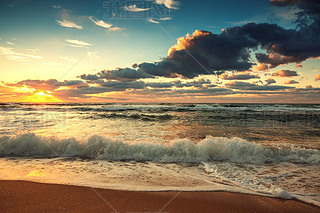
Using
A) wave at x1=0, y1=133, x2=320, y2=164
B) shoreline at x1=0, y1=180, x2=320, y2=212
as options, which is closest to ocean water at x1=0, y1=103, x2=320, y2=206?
wave at x1=0, y1=133, x2=320, y2=164

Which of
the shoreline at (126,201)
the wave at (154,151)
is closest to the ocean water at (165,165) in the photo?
the wave at (154,151)

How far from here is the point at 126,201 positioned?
10.5ft

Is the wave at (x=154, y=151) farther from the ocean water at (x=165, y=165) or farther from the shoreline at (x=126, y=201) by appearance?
the shoreline at (x=126, y=201)

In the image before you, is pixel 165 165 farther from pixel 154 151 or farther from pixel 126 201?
pixel 126 201

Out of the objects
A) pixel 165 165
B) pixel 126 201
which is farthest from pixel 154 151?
pixel 126 201

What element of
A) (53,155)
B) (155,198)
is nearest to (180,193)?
(155,198)

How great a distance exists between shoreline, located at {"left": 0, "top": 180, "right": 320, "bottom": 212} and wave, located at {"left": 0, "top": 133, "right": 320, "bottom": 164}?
259 cm

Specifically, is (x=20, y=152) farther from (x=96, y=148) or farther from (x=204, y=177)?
(x=204, y=177)

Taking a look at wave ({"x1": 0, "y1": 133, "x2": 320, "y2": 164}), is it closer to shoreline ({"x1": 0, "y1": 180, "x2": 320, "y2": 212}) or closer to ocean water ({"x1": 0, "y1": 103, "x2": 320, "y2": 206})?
ocean water ({"x1": 0, "y1": 103, "x2": 320, "y2": 206})

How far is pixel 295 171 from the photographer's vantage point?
5.06m

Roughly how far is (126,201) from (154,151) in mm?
3320

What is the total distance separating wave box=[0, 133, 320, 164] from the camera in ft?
20.4

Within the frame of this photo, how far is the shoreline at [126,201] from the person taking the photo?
2.98m

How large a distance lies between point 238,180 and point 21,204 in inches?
177
